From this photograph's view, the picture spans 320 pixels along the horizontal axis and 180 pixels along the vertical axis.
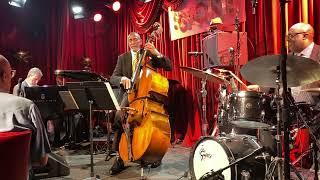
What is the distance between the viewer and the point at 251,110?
379cm

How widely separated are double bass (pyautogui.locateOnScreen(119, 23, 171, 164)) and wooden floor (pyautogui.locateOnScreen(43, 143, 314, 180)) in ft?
1.33

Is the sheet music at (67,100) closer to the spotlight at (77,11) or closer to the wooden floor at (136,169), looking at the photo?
the wooden floor at (136,169)

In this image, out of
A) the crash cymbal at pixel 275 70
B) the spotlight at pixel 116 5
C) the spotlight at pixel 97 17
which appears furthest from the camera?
the spotlight at pixel 97 17

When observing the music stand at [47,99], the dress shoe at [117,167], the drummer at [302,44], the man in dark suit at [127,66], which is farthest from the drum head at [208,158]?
the music stand at [47,99]

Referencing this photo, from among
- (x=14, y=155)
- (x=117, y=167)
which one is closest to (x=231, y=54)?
(x=117, y=167)

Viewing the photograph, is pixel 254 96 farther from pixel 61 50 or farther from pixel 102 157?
pixel 61 50

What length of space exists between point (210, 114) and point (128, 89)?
2.81 m

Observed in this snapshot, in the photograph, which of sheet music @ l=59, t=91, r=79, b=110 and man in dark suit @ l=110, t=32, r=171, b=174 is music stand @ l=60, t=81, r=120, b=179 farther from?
sheet music @ l=59, t=91, r=79, b=110

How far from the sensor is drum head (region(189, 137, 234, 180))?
3.60m

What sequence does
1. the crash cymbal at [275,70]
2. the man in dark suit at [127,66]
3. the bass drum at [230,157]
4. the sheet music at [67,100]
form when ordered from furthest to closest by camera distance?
the sheet music at [67,100] → the man in dark suit at [127,66] → the bass drum at [230,157] → the crash cymbal at [275,70]

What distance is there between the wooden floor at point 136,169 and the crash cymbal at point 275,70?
1.67m

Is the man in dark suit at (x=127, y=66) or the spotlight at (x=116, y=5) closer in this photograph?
the man in dark suit at (x=127, y=66)

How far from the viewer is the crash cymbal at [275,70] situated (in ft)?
9.70

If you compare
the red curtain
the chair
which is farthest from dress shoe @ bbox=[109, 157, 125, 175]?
the chair
